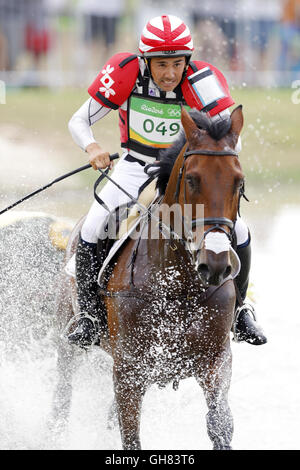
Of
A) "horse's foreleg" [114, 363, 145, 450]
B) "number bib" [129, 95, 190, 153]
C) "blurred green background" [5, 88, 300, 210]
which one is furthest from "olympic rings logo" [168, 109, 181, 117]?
"blurred green background" [5, 88, 300, 210]

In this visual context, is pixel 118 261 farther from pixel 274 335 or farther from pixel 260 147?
pixel 260 147

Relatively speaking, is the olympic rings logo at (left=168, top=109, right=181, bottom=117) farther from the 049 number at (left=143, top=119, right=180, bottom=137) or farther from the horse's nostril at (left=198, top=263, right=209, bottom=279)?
the horse's nostril at (left=198, top=263, right=209, bottom=279)

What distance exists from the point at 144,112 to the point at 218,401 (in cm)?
187

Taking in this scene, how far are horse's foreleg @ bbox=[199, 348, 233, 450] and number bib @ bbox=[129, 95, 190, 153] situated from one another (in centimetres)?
144

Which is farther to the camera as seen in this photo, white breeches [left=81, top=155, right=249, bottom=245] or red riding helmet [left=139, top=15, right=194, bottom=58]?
white breeches [left=81, top=155, right=249, bottom=245]

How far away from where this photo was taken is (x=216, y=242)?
4066 millimetres

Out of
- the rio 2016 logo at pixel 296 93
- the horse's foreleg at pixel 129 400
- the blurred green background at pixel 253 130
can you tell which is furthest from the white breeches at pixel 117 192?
the rio 2016 logo at pixel 296 93

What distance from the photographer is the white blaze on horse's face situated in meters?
4.06

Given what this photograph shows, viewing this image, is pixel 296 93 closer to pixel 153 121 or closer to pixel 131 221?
pixel 153 121

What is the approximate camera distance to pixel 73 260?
6070mm

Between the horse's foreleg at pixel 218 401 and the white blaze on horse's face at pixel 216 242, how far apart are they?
1.09 metres

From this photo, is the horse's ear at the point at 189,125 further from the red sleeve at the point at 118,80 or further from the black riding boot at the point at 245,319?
the black riding boot at the point at 245,319

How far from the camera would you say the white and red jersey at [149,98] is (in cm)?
515
